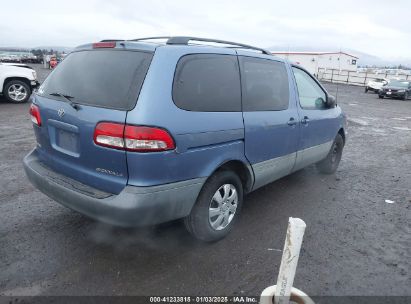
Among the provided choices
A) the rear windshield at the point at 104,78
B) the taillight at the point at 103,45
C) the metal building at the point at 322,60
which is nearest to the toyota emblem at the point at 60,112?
the rear windshield at the point at 104,78

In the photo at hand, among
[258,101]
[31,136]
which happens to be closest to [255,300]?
[258,101]

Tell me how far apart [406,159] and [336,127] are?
2.82m

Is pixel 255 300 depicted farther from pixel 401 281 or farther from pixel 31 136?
pixel 31 136

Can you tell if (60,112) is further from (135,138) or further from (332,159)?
(332,159)

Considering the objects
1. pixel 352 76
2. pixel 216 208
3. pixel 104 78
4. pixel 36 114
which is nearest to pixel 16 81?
pixel 36 114

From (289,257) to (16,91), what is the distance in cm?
1249

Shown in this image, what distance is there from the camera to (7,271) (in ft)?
9.37

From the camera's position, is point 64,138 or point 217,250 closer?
point 64,138

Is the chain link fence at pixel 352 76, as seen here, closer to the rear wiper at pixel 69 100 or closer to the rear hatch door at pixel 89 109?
the rear hatch door at pixel 89 109

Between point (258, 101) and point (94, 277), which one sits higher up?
point (258, 101)

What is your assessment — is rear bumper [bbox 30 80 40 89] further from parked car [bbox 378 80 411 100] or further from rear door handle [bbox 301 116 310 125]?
parked car [bbox 378 80 411 100]

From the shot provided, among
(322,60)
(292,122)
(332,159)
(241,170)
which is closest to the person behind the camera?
(241,170)

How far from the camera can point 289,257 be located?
7.45 ft

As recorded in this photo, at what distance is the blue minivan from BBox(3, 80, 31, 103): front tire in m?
9.94
